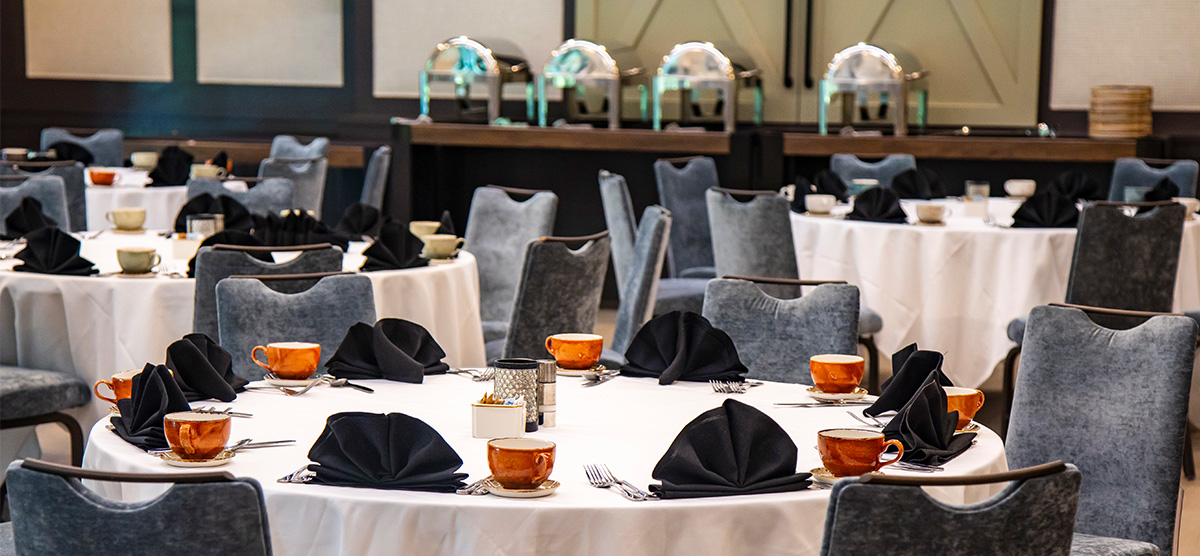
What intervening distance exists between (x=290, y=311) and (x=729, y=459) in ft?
4.50

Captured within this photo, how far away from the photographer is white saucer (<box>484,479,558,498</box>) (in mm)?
1681

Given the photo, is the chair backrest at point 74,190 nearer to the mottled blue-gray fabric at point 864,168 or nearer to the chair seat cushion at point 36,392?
the chair seat cushion at point 36,392

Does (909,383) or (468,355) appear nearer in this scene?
(909,383)

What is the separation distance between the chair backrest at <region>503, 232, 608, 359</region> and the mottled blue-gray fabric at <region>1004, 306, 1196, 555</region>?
1387 mm

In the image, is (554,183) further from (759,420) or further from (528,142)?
(759,420)

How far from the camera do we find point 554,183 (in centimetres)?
757

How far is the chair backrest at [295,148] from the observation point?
7.74 m

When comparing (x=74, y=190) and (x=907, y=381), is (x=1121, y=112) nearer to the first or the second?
(x=74, y=190)

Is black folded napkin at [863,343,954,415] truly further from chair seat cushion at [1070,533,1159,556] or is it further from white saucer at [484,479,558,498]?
white saucer at [484,479,558,498]

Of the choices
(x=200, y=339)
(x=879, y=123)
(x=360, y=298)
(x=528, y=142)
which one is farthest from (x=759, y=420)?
(x=879, y=123)

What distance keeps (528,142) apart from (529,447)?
5.49 metres

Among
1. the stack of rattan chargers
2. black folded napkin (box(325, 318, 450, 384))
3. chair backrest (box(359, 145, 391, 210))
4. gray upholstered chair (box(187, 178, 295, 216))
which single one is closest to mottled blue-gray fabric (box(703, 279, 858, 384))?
black folded napkin (box(325, 318, 450, 384))

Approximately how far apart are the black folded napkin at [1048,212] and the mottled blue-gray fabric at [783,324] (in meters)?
2.12

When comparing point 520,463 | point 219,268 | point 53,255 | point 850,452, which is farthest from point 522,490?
point 53,255
